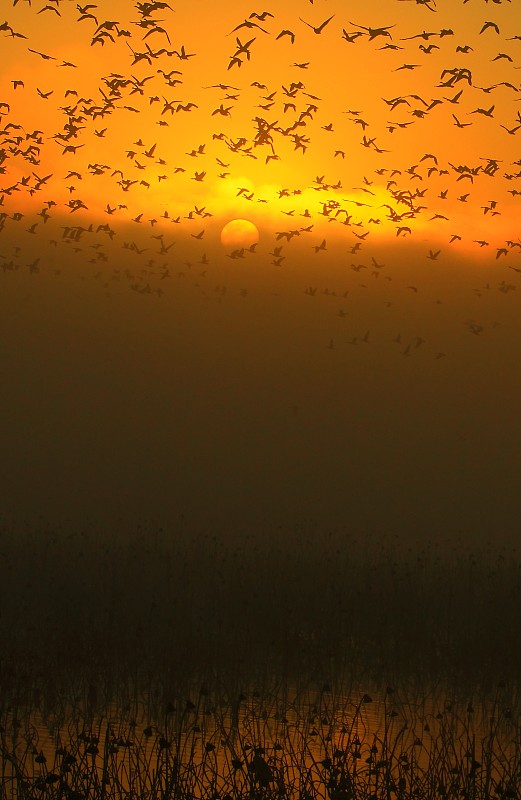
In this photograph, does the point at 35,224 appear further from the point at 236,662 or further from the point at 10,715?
the point at 10,715

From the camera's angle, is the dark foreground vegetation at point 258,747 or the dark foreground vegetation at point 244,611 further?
the dark foreground vegetation at point 244,611

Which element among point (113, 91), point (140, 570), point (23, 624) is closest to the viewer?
point (23, 624)

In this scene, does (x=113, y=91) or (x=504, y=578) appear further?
(x=113, y=91)

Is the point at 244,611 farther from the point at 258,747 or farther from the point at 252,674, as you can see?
the point at 258,747

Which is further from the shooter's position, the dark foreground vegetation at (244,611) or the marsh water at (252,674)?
the dark foreground vegetation at (244,611)

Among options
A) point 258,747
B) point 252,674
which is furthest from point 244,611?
point 258,747

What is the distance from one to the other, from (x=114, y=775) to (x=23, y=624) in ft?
22.5

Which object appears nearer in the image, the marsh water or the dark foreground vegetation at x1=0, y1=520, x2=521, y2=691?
the marsh water

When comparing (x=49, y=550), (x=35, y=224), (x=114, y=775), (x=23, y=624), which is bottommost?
(x=114, y=775)

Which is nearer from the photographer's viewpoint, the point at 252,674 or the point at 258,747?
the point at 258,747

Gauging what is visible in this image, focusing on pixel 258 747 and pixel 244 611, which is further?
pixel 244 611

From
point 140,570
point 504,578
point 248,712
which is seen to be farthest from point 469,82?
point 248,712

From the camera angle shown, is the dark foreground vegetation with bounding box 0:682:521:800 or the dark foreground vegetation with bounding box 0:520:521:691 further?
the dark foreground vegetation with bounding box 0:520:521:691

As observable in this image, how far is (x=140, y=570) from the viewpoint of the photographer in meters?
17.6
